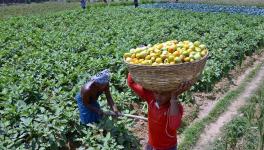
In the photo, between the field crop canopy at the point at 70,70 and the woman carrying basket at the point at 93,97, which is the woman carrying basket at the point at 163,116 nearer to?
the woman carrying basket at the point at 93,97

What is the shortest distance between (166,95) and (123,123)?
198cm

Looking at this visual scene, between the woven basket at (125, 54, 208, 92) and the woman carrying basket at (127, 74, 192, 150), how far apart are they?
0.32 ft

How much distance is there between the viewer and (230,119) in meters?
7.76

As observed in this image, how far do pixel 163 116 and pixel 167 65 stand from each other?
69 centimetres

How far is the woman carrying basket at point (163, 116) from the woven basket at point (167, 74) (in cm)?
10

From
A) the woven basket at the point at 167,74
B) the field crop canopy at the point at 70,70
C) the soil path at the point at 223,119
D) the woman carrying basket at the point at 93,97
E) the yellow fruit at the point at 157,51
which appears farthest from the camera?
the soil path at the point at 223,119

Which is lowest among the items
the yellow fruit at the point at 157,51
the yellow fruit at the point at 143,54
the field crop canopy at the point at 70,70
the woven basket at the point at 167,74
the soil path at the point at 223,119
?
the soil path at the point at 223,119

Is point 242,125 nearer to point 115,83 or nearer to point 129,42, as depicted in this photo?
point 115,83

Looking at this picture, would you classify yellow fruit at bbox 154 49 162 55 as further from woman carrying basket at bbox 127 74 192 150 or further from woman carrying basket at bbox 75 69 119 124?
woman carrying basket at bbox 75 69 119 124

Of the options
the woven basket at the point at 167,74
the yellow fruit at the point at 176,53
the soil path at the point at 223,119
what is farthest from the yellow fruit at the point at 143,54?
the soil path at the point at 223,119

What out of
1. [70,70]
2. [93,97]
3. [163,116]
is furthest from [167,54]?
[70,70]

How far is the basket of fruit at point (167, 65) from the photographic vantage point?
3.92 meters

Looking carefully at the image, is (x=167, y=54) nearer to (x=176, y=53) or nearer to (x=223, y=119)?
(x=176, y=53)

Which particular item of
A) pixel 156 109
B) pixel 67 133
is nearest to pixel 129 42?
pixel 67 133
